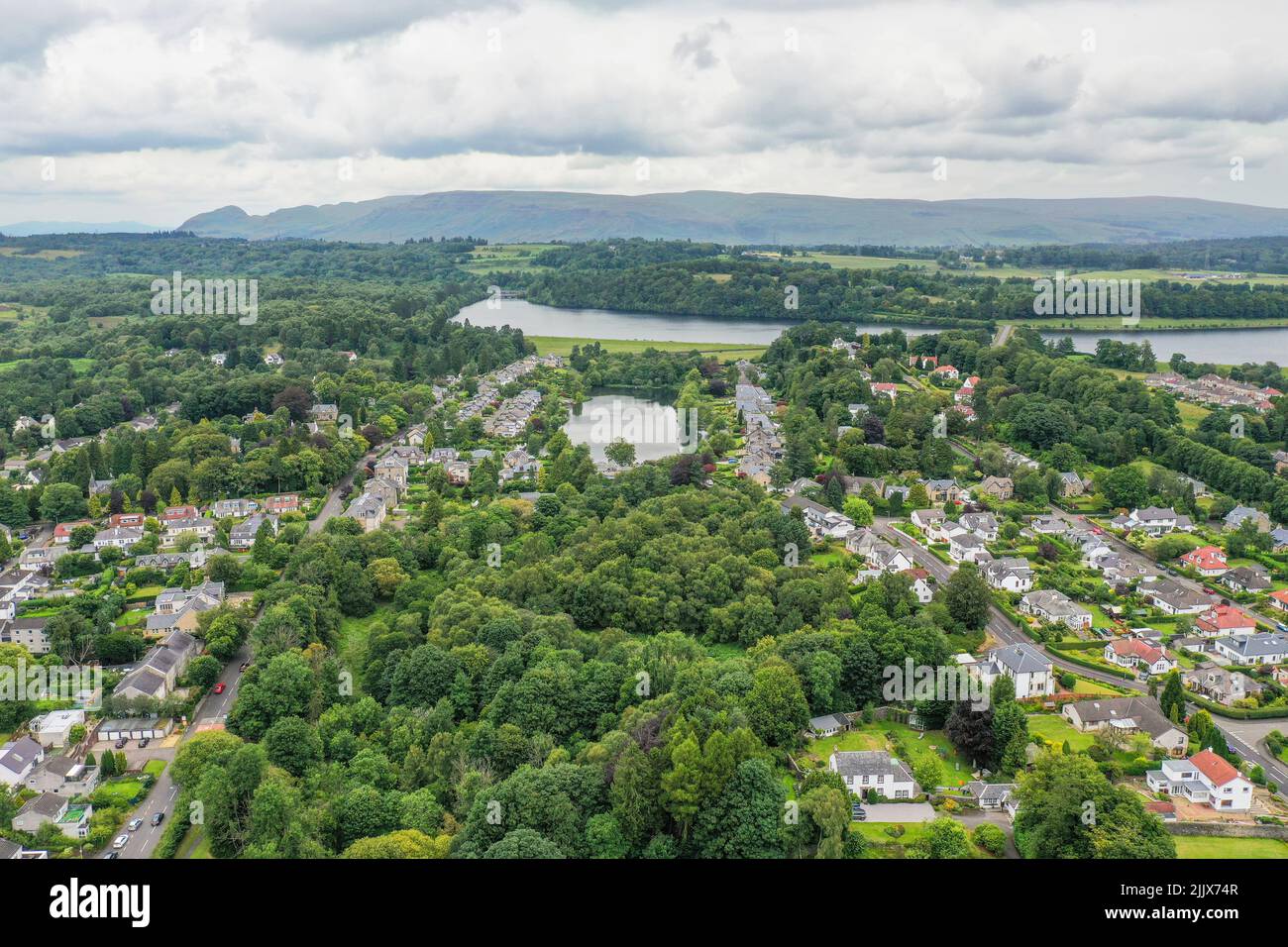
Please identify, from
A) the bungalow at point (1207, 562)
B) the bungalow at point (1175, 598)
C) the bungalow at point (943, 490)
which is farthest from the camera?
the bungalow at point (943, 490)

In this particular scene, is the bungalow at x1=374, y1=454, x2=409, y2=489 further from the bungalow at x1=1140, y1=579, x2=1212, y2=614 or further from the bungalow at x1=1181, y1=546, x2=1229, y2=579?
the bungalow at x1=1181, y1=546, x2=1229, y2=579

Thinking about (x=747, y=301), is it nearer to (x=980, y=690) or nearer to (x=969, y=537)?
(x=969, y=537)

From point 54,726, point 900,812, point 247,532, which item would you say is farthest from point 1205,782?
point 247,532

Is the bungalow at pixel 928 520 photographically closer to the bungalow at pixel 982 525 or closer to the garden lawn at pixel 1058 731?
the bungalow at pixel 982 525

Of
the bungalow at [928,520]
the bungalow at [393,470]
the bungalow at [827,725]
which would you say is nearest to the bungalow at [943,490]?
the bungalow at [928,520]

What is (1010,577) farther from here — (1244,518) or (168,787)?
(168,787)

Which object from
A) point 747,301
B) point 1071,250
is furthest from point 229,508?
point 1071,250
